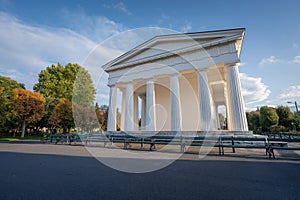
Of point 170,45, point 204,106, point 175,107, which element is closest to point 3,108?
point 175,107

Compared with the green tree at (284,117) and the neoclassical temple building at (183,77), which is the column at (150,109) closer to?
the neoclassical temple building at (183,77)

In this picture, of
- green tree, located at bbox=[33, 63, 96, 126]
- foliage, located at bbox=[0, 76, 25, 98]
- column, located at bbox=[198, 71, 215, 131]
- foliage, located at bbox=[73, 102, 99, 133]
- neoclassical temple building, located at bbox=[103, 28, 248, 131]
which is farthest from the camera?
green tree, located at bbox=[33, 63, 96, 126]

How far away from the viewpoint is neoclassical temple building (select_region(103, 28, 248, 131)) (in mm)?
11297

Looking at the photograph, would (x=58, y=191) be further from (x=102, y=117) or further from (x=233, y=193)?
(x=102, y=117)

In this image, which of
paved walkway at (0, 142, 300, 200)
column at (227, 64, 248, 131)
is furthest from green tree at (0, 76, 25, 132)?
Answer: column at (227, 64, 248, 131)

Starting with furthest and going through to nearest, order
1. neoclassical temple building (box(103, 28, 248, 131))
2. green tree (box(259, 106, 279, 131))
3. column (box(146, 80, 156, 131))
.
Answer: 1. green tree (box(259, 106, 279, 131))
2. column (box(146, 80, 156, 131))
3. neoclassical temple building (box(103, 28, 248, 131))

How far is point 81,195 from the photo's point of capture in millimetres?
2262

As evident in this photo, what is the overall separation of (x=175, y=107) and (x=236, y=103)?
4.76 metres

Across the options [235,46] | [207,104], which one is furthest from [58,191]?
[235,46]

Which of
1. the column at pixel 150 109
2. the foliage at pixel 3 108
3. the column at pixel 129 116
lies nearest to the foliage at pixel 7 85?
the foliage at pixel 3 108

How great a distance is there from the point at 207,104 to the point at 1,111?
85.4ft

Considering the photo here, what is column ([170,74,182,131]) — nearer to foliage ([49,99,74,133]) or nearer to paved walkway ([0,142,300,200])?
paved walkway ([0,142,300,200])

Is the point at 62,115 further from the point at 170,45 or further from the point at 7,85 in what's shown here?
the point at 170,45

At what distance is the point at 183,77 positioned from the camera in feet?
50.1
